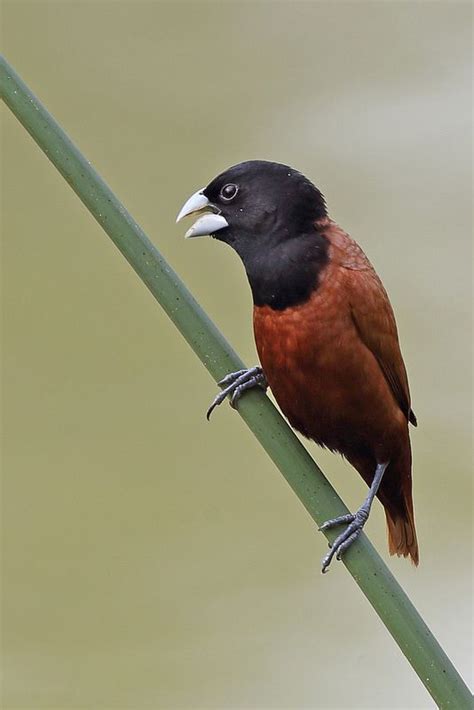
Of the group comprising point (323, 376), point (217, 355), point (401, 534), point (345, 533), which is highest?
point (217, 355)

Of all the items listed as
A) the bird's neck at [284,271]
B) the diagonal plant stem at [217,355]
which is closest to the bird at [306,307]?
the bird's neck at [284,271]

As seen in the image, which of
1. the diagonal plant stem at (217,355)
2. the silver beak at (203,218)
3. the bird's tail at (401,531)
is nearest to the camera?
the diagonal plant stem at (217,355)

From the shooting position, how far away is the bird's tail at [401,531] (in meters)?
1.46

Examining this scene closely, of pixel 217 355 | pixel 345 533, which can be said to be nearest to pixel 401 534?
pixel 345 533

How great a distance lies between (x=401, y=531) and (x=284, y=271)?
496 millimetres

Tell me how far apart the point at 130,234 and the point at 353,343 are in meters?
0.39

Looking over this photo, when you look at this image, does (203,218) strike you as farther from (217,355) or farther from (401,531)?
(401,531)

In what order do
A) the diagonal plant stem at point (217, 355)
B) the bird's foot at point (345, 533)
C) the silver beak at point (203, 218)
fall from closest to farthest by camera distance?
the diagonal plant stem at point (217, 355)
the bird's foot at point (345, 533)
the silver beak at point (203, 218)

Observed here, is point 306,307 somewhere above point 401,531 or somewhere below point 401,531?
above

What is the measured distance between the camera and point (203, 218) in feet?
3.97

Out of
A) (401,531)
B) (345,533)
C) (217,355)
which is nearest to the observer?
(217,355)

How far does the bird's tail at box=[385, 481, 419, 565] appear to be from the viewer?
146 cm

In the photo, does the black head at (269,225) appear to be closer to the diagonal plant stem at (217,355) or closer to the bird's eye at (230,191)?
the bird's eye at (230,191)

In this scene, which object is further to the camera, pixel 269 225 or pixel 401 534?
pixel 401 534
